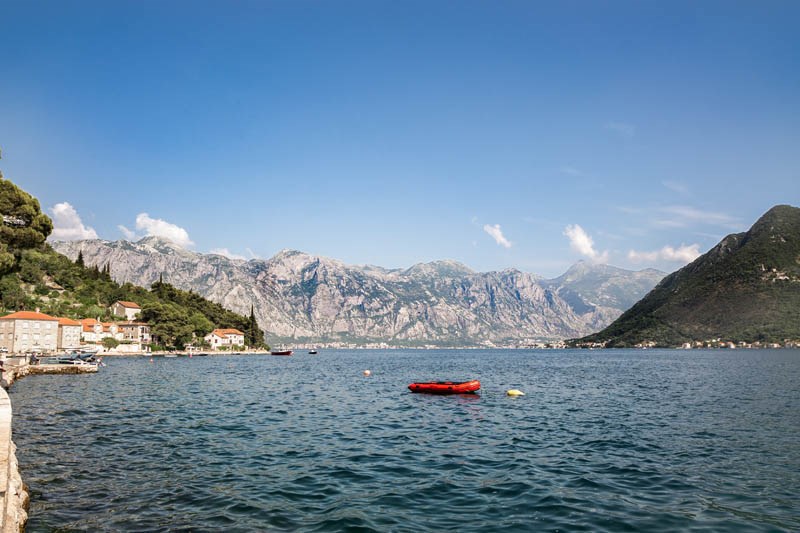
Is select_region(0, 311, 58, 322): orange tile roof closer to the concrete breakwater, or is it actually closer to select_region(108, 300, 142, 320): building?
select_region(108, 300, 142, 320): building

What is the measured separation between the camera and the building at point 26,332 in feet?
362

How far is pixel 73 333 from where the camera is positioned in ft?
433

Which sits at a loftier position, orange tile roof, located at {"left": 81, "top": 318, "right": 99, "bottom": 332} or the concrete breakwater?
orange tile roof, located at {"left": 81, "top": 318, "right": 99, "bottom": 332}

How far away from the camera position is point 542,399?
51.0 m

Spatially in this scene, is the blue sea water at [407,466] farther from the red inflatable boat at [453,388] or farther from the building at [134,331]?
the building at [134,331]

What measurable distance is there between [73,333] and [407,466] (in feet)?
466

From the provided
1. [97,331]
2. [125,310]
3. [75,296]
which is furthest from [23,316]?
[75,296]

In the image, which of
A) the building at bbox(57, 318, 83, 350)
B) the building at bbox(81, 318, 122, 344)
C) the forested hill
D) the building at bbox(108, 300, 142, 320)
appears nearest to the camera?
the building at bbox(57, 318, 83, 350)

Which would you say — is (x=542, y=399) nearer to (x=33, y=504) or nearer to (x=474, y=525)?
(x=474, y=525)

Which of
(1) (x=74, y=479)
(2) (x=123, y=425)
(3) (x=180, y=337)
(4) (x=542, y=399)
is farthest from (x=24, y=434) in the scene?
(3) (x=180, y=337)

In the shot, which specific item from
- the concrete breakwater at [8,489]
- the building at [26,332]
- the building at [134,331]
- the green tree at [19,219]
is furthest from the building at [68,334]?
the concrete breakwater at [8,489]

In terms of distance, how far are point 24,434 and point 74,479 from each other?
490 inches

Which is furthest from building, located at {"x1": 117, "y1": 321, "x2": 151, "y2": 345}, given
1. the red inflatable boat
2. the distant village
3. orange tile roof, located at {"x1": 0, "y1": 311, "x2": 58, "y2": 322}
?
the red inflatable boat

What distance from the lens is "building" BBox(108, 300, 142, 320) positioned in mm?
173000
